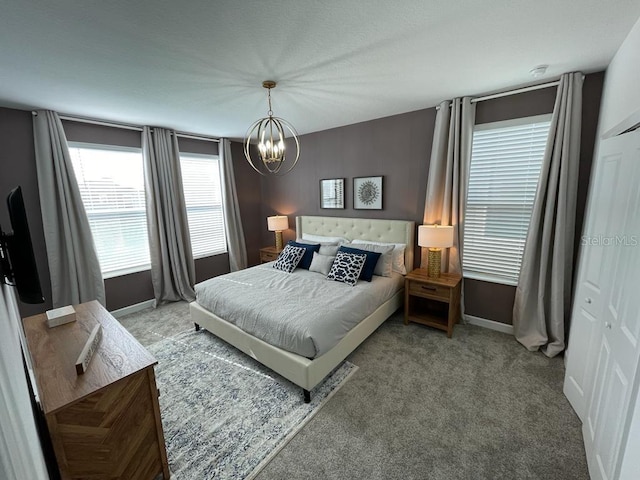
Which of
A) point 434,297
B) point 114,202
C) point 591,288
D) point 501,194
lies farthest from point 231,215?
point 591,288

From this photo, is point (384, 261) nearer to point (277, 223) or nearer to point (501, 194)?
point (501, 194)

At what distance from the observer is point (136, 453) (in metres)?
1.39

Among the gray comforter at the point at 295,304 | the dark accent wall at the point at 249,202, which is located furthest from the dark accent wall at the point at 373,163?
the gray comforter at the point at 295,304

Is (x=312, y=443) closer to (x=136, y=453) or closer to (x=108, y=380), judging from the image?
(x=136, y=453)

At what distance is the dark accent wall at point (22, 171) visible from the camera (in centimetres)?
275

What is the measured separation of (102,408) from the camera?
4.06ft

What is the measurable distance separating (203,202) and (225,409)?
11.3 ft

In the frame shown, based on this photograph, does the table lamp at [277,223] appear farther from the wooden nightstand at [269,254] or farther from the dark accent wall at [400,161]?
the wooden nightstand at [269,254]

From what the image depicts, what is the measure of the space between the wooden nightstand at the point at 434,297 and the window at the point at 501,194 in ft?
1.39

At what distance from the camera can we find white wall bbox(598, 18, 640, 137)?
5.23 ft

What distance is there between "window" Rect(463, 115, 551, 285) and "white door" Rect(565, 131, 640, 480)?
0.85 m

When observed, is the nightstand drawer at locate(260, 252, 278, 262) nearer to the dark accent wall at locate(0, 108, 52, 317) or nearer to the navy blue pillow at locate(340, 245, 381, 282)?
the navy blue pillow at locate(340, 245, 381, 282)

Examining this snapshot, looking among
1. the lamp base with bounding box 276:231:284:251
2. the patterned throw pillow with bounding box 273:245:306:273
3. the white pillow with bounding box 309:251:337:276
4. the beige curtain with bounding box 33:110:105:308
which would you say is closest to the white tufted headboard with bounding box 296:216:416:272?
the lamp base with bounding box 276:231:284:251

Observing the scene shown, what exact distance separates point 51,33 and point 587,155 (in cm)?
414
